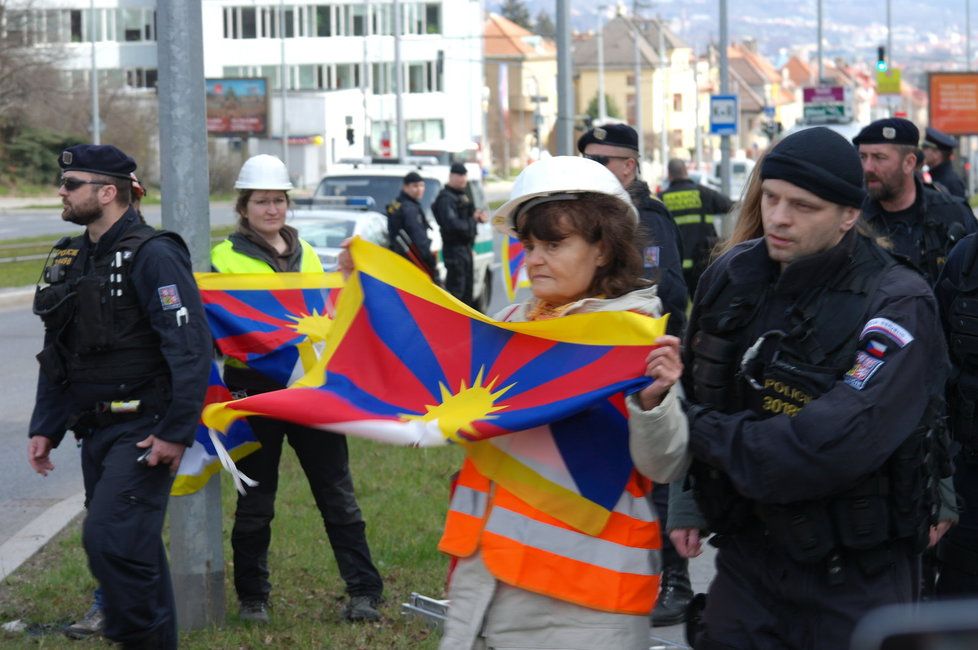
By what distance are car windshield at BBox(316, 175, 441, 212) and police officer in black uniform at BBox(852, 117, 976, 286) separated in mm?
14148

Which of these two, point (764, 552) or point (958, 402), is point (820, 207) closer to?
point (764, 552)

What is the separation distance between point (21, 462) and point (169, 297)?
18.5 feet

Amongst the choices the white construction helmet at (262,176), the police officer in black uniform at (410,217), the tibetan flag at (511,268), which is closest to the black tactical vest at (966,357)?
the white construction helmet at (262,176)

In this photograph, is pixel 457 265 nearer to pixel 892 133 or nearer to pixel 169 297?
pixel 892 133

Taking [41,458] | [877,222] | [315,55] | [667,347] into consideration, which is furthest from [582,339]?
[315,55]

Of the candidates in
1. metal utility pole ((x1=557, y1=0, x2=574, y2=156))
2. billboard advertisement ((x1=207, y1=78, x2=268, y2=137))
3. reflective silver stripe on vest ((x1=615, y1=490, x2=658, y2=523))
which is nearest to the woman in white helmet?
reflective silver stripe on vest ((x1=615, y1=490, x2=658, y2=523))

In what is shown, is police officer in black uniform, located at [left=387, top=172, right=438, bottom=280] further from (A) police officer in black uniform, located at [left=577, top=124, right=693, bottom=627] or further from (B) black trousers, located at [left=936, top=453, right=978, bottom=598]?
A: (B) black trousers, located at [left=936, top=453, right=978, bottom=598]

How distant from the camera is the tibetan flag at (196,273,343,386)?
6289mm

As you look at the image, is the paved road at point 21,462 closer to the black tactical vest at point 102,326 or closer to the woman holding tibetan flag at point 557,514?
the black tactical vest at point 102,326

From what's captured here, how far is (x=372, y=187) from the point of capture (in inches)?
819

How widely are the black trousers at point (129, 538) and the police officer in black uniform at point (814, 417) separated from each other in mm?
2366

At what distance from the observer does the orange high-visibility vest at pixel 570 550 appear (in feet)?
11.2

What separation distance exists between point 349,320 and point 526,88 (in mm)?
134311

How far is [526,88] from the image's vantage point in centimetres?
13650
